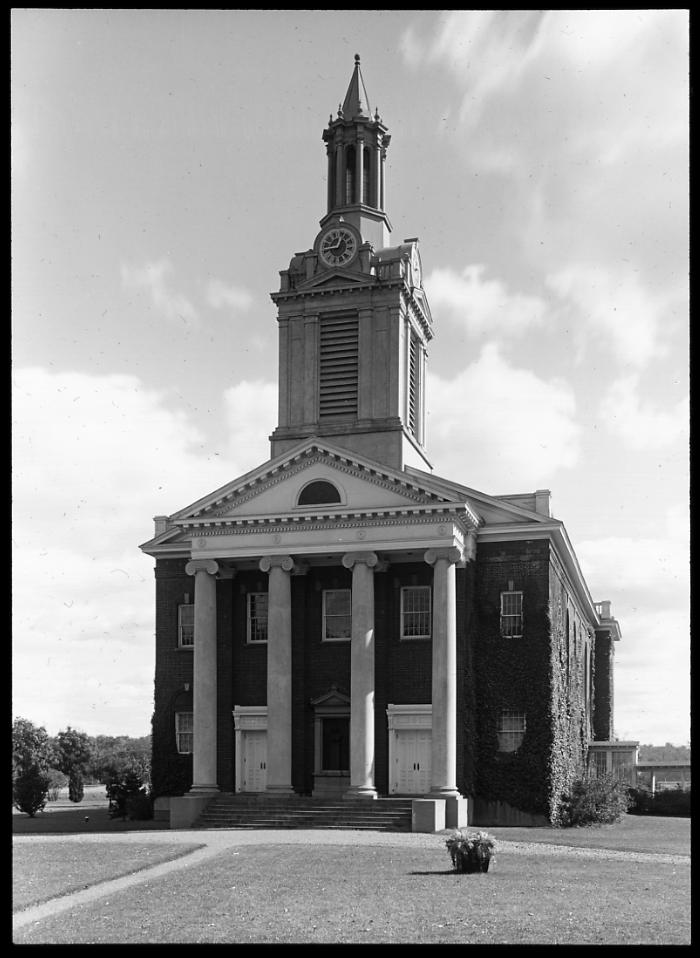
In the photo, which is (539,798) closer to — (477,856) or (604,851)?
(604,851)

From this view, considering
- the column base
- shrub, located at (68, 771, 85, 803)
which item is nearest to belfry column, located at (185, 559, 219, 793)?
the column base

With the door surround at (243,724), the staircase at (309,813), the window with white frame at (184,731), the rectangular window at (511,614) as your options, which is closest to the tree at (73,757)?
the window with white frame at (184,731)

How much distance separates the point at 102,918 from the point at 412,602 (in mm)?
23672

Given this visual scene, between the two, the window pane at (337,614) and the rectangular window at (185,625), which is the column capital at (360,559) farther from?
the rectangular window at (185,625)

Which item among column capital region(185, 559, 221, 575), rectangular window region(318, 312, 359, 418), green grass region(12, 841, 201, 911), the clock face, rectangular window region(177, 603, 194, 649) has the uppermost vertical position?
the clock face

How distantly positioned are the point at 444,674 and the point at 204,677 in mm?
8523

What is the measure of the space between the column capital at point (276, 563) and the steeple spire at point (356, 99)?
62.9 feet

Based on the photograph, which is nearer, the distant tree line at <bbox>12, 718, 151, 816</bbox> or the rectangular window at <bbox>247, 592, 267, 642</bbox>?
the rectangular window at <bbox>247, 592, 267, 642</bbox>

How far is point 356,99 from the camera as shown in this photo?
49.7m

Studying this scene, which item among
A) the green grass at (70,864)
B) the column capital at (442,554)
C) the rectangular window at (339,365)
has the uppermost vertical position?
the rectangular window at (339,365)

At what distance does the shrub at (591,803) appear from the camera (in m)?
42.1

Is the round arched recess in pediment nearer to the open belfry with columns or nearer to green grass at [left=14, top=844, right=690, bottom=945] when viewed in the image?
the open belfry with columns

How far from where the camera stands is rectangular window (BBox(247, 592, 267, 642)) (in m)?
43.9

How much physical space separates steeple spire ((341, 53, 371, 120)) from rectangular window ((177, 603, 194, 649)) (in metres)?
20.7
